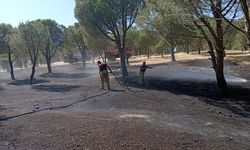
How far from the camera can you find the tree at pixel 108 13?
4031cm

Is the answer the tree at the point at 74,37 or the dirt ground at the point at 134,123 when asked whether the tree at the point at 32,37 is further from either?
the tree at the point at 74,37

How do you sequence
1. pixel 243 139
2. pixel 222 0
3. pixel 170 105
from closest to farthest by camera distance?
pixel 243 139, pixel 222 0, pixel 170 105

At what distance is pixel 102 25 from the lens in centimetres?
4234

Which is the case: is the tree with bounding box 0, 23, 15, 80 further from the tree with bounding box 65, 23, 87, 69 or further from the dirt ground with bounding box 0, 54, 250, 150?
the dirt ground with bounding box 0, 54, 250, 150

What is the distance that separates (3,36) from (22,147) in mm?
48797

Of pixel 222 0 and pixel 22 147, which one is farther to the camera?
pixel 222 0


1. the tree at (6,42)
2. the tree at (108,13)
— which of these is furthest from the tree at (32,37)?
the tree at (108,13)

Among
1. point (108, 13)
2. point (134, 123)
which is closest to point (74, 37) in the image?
point (108, 13)

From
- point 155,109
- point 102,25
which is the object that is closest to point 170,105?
point 155,109

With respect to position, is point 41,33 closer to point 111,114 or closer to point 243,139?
point 111,114

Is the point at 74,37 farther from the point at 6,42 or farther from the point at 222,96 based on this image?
the point at 222,96

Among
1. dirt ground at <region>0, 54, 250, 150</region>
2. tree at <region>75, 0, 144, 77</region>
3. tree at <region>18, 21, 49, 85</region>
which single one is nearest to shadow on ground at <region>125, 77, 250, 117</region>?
dirt ground at <region>0, 54, 250, 150</region>

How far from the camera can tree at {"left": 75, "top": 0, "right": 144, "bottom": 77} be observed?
40.3 m

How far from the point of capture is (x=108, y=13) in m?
40.5
